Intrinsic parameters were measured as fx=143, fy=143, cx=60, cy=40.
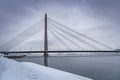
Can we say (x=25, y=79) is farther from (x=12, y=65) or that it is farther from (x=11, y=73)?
(x=12, y=65)

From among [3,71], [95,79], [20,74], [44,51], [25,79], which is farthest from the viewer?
[44,51]

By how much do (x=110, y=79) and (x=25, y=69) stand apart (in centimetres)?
860

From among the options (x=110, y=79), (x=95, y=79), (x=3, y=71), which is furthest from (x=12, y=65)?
(x=110, y=79)

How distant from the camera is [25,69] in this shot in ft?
9.04

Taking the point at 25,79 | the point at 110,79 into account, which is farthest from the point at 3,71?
the point at 110,79

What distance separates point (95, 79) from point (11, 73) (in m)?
7.86

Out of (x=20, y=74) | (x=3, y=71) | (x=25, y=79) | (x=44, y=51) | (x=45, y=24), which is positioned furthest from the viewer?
(x=45, y=24)

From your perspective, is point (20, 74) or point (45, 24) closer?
point (20, 74)

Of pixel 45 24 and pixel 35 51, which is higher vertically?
pixel 45 24

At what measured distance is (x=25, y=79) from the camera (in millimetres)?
2451

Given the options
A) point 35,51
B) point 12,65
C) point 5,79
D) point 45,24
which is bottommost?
point 35,51

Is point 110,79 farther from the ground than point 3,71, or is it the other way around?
point 3,71

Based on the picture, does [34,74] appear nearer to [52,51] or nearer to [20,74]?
[20,74]

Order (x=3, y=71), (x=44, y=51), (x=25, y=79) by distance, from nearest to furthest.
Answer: (x=25, y=79), (x=3, y=71), (x=44, y=51)
